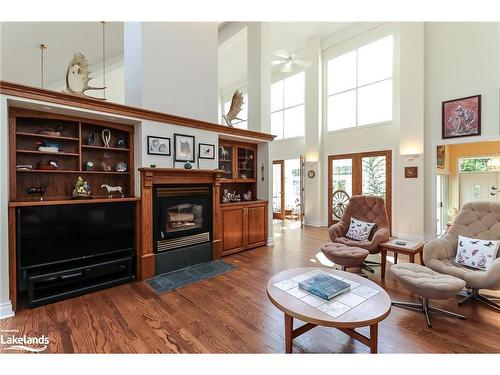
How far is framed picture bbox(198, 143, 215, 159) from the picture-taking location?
3.78 m

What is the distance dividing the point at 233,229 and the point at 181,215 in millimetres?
1055

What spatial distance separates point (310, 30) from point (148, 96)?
5259 millimetres

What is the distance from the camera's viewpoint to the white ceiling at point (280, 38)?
611 cm

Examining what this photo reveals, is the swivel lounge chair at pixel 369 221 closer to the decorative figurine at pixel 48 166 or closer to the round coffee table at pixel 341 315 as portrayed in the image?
the round coffee table at pixel 341 315

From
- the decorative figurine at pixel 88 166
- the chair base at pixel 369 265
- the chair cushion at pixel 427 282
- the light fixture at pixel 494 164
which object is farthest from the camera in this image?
the light fixture at pixel 494 164

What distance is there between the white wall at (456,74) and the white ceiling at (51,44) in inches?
247

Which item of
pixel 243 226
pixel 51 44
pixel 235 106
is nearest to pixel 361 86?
pixel 235 106

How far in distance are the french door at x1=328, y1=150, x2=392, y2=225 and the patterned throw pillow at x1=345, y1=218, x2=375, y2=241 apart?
2.62 m

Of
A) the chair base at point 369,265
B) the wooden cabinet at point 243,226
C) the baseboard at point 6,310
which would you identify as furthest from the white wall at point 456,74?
the baseboard at point 6,310

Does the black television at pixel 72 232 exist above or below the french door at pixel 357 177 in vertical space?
below

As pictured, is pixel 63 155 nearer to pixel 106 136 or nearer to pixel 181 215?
pixel 106 136

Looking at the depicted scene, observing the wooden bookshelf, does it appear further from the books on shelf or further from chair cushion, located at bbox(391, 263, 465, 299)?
chair cushion, located at bbox(391, 263, 465, 299)

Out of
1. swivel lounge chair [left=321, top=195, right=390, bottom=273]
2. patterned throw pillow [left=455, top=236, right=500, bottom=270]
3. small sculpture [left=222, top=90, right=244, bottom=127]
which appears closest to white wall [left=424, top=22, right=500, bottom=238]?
swivel lounge chair [left=321, top=195, right=390, bottom=273]

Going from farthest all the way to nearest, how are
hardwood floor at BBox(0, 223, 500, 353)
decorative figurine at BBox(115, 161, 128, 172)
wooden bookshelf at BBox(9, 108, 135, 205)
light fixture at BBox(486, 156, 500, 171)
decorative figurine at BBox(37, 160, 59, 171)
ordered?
light fixture at BBox(486, 156, 500, 171)
decorative figurine at BBox(115, 161, 128, 172)
decorative figurine at BBox(37, 160, 59, 171)
wooden bookshelf at BBox(9, 108, 135, 205)
hardwood floor at BBox(0, 223, 500, 353)
